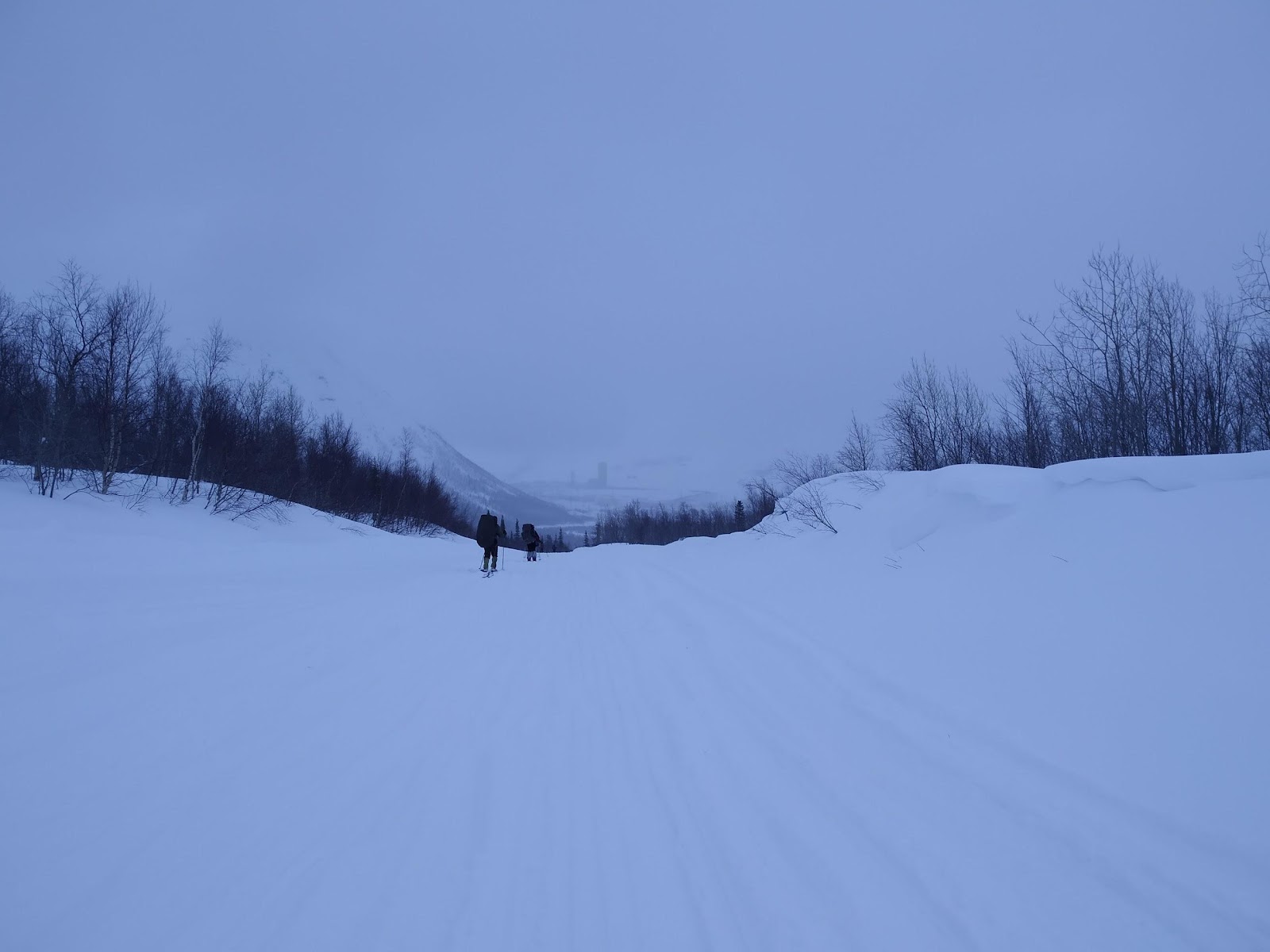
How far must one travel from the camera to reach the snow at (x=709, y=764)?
1930 millimetres

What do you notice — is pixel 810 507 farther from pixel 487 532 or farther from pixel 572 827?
pixel 572 827

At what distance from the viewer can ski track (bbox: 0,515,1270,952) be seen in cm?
188

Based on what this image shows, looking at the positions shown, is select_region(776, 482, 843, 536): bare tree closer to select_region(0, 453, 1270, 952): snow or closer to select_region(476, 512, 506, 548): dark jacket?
select_region(0, 453, 1270, 952): snow

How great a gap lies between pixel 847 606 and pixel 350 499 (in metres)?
41.3

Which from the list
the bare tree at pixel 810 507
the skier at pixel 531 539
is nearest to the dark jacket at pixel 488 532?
the skier at pixel 531 539

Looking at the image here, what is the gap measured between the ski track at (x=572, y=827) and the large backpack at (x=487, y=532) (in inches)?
359

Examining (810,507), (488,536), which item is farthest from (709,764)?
(488,536)

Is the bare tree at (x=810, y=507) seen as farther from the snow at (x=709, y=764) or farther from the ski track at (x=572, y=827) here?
the ski track at (x=572, y=827)

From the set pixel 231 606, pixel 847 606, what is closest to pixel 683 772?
pixel 847 606

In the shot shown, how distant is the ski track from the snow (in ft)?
0.05

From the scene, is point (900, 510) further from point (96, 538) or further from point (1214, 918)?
point (96, 538)

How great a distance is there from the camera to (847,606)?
19.9 ft

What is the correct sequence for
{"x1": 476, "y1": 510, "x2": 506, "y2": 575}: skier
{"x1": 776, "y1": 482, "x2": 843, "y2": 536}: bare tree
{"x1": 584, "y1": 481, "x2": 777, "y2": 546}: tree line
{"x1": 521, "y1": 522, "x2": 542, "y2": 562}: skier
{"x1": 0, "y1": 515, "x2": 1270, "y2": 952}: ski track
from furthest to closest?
{"x1": 584, "y1": 481, "x2": 777, "y2": 546}: tree line, {"x1": 521, "y1": 522, "x2": 542, "y2": 562}: skier, {"x1": 476, "y1": 510, "x2": 506, "y2": 575}: skier, {"x1": 776, "y1": 482, "x2": 843, "y2": 536}: bare tree, {"x1": 0, "y1": 515, "x2": 1270, "y2": 952}: ski track

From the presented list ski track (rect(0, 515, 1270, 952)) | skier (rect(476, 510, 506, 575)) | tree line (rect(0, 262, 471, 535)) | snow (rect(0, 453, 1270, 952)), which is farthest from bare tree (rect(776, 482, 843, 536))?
tree line (rect(0, 262, 471, 535))
